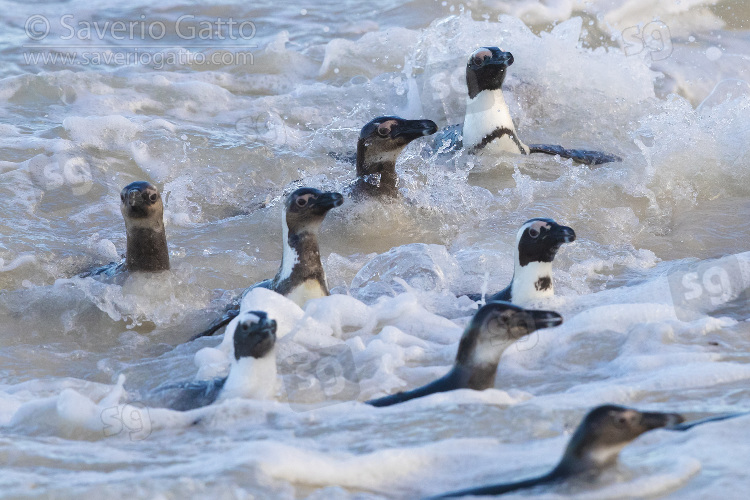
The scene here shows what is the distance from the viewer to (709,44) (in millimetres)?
12031

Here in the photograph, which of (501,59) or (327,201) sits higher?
(501,59)

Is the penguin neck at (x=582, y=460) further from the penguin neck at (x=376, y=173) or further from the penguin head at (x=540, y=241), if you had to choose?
the penguin neck at (x=376, y=173)

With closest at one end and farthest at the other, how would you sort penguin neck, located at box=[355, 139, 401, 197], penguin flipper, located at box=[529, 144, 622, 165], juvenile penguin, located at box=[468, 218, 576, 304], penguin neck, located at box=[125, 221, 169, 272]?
1. juvenile penguin, located at box=[468, 218, 576, 304]
2. penguin neck, located at box=[125, 221, 169, 272]
3. penguin neck, located at box=[355, 139, 401, 197]
4. penguin flipper, located at box=[529, 144, 622, 165]

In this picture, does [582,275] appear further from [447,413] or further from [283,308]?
[447,413]

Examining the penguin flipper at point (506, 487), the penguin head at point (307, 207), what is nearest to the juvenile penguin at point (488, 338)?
the penguin flipper at point (506, 487)

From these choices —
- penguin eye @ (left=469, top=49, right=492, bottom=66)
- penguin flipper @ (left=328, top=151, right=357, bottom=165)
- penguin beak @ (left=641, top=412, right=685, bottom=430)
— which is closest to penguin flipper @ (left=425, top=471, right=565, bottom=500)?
penguin beak @ (left=641, top=412, right=685, bottom=430)

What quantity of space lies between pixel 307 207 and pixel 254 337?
1.41 meters

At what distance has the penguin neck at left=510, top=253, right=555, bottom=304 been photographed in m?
5.11

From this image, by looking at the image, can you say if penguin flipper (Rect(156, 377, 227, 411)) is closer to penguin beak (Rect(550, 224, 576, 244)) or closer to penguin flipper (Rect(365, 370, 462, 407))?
penguin flipper (Rect(365, 370, 462, 407))

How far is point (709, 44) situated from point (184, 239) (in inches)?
321

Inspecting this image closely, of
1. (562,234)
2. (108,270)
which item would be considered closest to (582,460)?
(562,234)

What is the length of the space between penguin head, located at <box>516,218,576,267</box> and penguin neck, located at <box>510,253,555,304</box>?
0.11ft

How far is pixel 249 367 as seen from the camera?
402cm

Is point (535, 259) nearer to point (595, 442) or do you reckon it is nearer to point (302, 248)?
point (302, 248)
